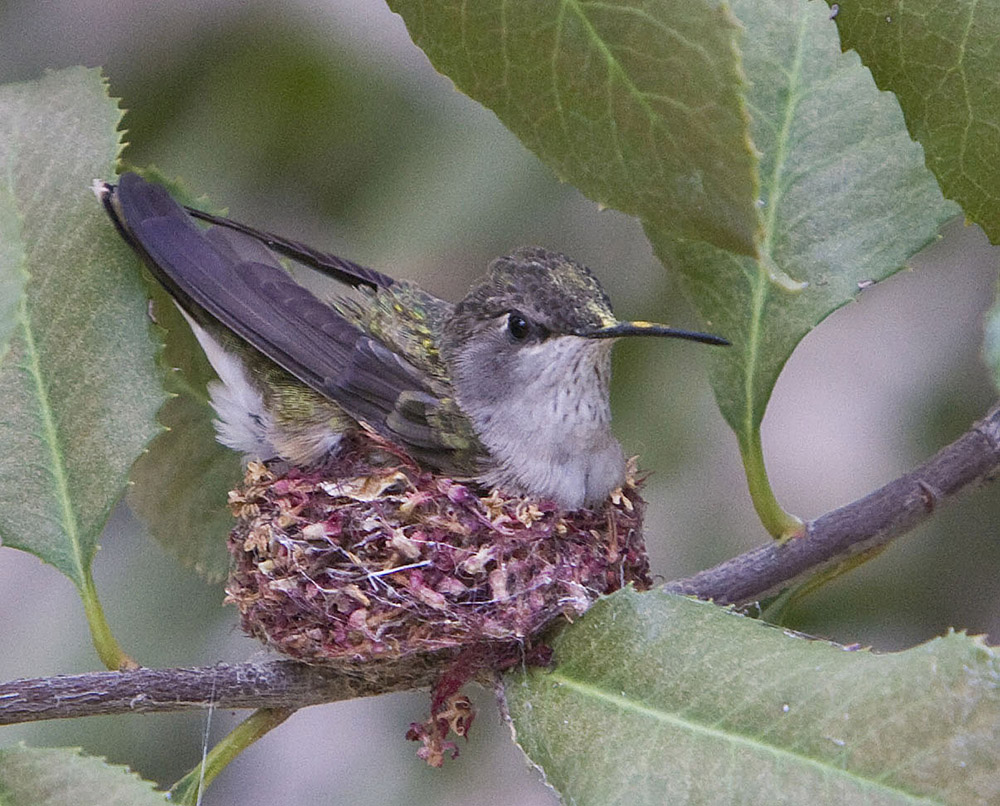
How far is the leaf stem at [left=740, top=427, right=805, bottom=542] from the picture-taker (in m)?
1.79

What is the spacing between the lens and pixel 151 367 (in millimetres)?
1884

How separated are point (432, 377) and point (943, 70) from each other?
63.2 inches

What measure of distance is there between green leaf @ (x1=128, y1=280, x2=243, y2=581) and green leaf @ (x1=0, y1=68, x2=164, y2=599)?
46cm

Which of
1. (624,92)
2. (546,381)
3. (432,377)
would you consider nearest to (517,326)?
(546,381)

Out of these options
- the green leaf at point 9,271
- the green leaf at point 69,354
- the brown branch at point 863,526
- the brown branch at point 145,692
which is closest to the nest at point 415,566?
the brown branch at point 145,692

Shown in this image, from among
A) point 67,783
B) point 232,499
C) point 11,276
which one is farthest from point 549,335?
point 11,276

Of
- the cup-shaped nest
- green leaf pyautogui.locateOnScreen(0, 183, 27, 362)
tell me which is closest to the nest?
the cup-shaped nest

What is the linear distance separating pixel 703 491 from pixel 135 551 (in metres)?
1.51

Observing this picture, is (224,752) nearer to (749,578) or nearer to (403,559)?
(403,559)

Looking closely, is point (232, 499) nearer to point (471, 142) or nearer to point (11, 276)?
point (471, 142)

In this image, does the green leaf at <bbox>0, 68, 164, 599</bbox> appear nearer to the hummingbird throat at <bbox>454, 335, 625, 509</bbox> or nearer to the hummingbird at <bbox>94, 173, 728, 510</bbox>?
the hummingbird at <bbox>94, 173, 728, 510</bbox>

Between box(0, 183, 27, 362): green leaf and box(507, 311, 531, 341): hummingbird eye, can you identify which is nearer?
box(0, 183, 27, 362): green leaf

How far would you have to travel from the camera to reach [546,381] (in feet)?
8.37

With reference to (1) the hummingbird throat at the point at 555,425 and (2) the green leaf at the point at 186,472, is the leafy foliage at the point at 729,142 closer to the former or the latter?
(1) the hummingbird throat at the point at 555,425
